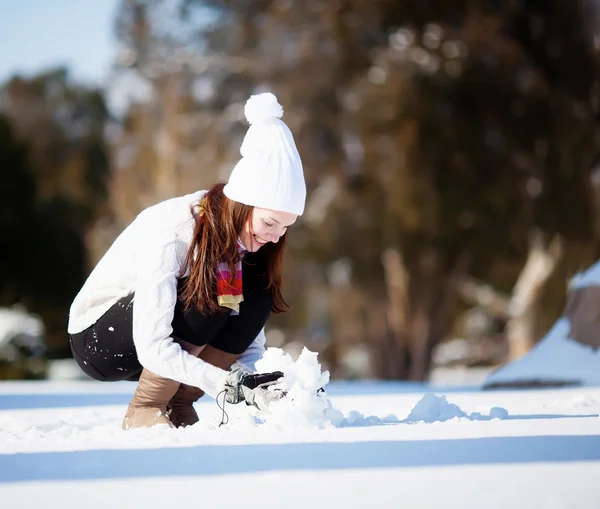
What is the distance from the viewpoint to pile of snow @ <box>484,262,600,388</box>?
578 cm

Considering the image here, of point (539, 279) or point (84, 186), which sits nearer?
point (539, 279)

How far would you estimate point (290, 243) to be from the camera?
16.9 metres

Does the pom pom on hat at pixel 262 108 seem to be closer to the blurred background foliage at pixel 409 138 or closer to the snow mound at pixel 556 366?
the snow mound at pixel 556 366

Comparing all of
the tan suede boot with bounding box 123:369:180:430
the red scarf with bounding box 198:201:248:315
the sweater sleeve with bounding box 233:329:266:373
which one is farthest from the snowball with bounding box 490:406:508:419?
the tan suede boot with bounding box 123:369:180:430

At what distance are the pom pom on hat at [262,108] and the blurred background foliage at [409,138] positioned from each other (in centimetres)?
1240

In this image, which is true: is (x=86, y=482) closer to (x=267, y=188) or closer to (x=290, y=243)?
(x=267, y=188)

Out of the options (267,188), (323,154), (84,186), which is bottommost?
(84,186)

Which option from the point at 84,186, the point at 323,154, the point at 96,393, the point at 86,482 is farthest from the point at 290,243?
the point at 86,482

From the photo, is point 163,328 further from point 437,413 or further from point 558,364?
point 558,364

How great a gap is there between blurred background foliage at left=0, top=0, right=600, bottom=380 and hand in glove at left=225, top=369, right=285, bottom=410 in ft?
41.5

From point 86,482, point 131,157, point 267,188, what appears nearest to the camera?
point 86,482

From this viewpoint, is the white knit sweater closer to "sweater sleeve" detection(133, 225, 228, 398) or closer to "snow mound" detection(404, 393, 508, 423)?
"sweater sleeve" detection(133, 225, 228, 398)

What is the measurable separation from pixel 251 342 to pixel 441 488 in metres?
1.64

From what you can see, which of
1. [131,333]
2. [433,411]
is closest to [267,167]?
[131,333]
